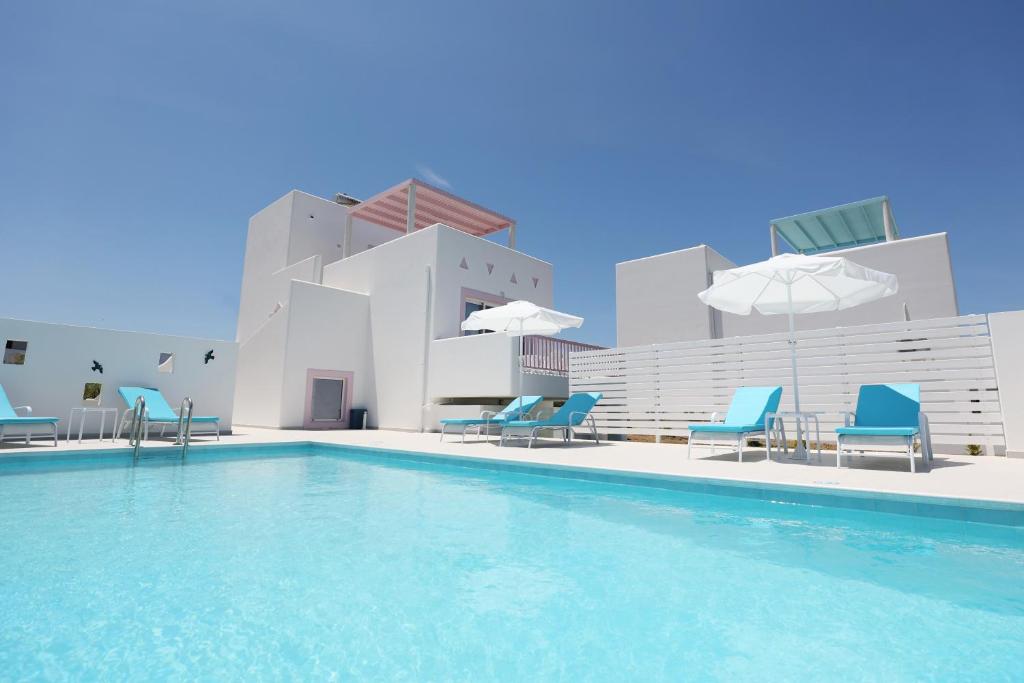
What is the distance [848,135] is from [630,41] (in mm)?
5244

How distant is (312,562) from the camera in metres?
→ 2.77

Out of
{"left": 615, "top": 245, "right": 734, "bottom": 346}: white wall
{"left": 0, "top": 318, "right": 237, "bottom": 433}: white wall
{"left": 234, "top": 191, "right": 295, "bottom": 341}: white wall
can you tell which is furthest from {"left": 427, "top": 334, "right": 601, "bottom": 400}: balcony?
{"left": 234, "top": 191, "right": 295, "bottom": 341}: white wall

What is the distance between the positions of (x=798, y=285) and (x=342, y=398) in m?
12.0

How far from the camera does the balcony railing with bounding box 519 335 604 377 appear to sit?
1126cm

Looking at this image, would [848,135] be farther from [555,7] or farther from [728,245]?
[555,7]

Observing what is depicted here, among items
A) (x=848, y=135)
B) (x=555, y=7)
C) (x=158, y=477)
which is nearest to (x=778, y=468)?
(x=158, y=477)

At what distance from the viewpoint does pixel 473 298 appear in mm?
14336

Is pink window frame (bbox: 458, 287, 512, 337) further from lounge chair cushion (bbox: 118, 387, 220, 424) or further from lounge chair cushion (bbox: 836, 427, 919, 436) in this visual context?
lounge chair cushion (bbox: 836, 427, 919, 436)

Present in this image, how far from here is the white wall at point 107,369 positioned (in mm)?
8516

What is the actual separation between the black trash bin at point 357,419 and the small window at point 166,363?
4755 millimetres

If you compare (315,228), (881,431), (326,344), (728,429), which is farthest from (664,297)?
(315,228)

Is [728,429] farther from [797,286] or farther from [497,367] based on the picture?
[497,367]

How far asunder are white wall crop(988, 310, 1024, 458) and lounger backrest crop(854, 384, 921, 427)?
1245 millimetres

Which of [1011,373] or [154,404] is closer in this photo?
[1011,373]
